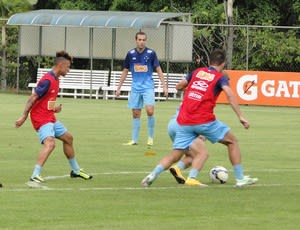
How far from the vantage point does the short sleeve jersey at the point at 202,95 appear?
13.2 m

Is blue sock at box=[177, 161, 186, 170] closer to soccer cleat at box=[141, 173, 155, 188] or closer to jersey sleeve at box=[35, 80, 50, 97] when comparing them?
soccer cleat at box=[141, 173, 155, 188]

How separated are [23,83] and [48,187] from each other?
31.6 m

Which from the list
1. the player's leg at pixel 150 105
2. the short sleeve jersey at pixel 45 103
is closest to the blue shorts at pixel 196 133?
the short sleeve jersey at pixel 45 103

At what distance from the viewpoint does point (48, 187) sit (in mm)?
13234

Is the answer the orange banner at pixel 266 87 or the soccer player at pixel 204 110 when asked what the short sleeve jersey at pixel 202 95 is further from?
the orange banner at pixel 266 87

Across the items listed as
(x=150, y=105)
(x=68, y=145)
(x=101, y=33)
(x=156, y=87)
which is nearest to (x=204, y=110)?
(x=68, y=145)

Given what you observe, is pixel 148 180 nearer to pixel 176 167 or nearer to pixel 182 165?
pixel 176 167

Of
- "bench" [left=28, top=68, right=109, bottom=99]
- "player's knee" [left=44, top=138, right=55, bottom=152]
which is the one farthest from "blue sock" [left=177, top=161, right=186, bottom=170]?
"bench" [left=28, top=68, right=109, bottom=99]

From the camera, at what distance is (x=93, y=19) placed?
39.4 meters

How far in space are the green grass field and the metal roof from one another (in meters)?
14.5

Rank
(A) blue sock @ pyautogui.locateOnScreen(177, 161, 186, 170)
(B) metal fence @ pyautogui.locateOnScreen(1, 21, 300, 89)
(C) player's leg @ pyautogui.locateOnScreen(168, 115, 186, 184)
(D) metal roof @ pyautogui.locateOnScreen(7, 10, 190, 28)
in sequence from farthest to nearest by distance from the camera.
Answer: (B) metal fence @ pyautogui.locateOnScreen(1, 21, 300, 89) < (D) metal roof @ pyautogui.locateOnScreen(7, 10, 190, 28) < (A) blue sock @ pyautogui.locateOnScreen(177, 161, 186, 170) < (C) player's leg @ pyautogui.locateOnScreen(168, 115, 186, 184)

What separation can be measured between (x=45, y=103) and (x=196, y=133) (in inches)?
78.1

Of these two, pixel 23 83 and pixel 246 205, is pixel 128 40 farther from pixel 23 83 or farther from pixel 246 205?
pixel 246 205

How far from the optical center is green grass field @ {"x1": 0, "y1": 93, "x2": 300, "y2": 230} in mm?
10500
